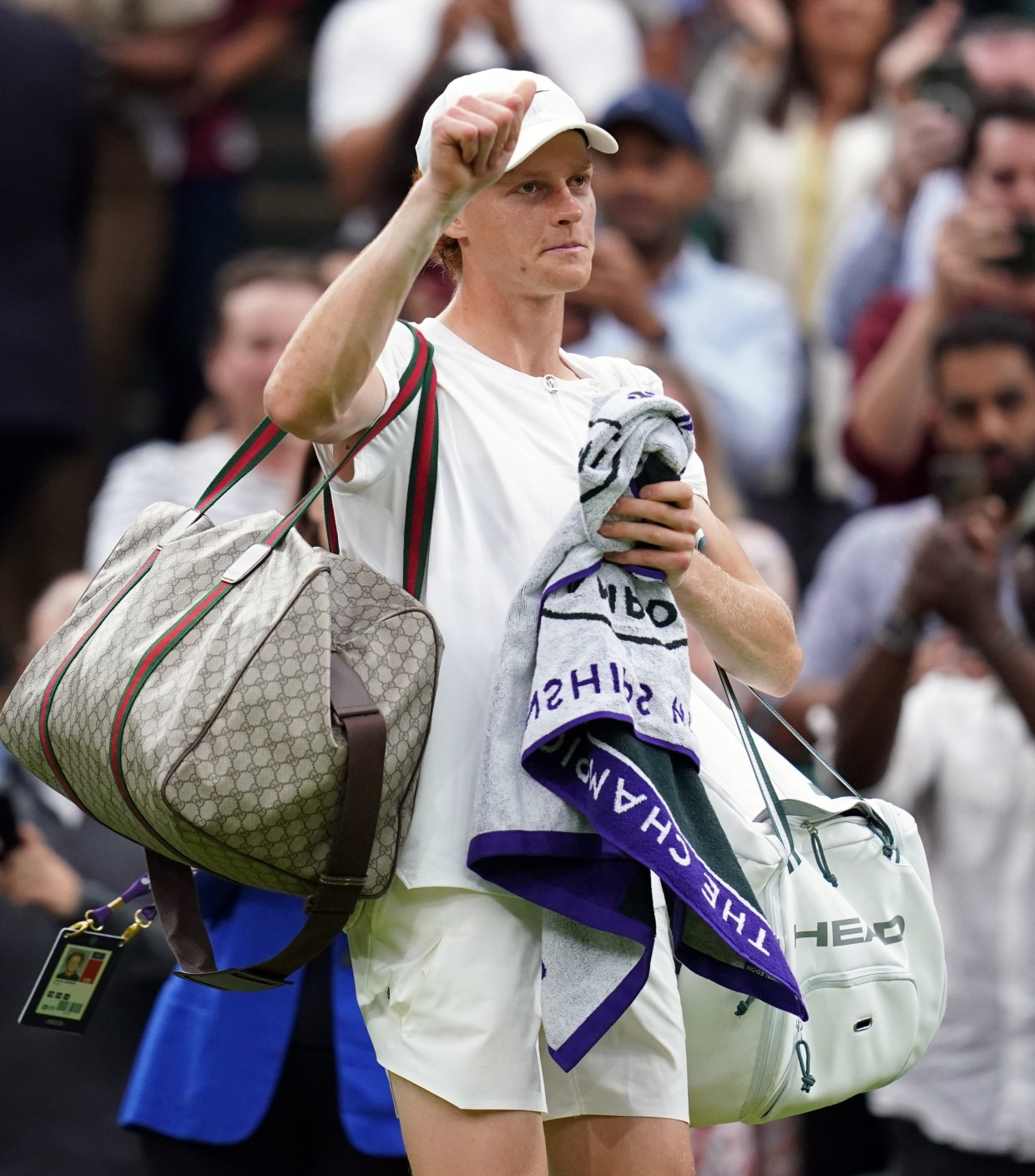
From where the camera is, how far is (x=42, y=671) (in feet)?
8.40

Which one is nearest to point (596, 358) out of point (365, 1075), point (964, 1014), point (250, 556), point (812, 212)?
point (250, 556)

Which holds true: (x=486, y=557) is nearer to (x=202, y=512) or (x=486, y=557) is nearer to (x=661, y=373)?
(x=202, y=512)

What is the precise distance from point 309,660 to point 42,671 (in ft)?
1.43

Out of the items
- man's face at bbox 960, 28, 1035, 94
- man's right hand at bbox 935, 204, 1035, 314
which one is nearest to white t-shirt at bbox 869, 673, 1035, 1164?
man's right hand at bbox 935, 204, 1035, 314

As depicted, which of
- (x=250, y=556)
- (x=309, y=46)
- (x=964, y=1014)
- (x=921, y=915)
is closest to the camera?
(x=250, y=556)

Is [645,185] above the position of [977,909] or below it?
above

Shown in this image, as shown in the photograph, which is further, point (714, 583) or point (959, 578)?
point (959, 578)

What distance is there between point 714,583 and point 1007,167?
3541 millimetres

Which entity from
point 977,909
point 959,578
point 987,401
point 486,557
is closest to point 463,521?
point 486,557

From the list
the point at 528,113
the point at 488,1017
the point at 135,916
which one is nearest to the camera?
the point at 488,1017

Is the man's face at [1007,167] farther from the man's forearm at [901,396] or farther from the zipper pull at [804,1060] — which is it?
the zipper pull at [804,1060]

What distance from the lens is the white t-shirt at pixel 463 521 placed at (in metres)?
2.46

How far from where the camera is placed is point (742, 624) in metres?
2.58

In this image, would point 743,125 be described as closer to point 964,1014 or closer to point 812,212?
point 812,212
